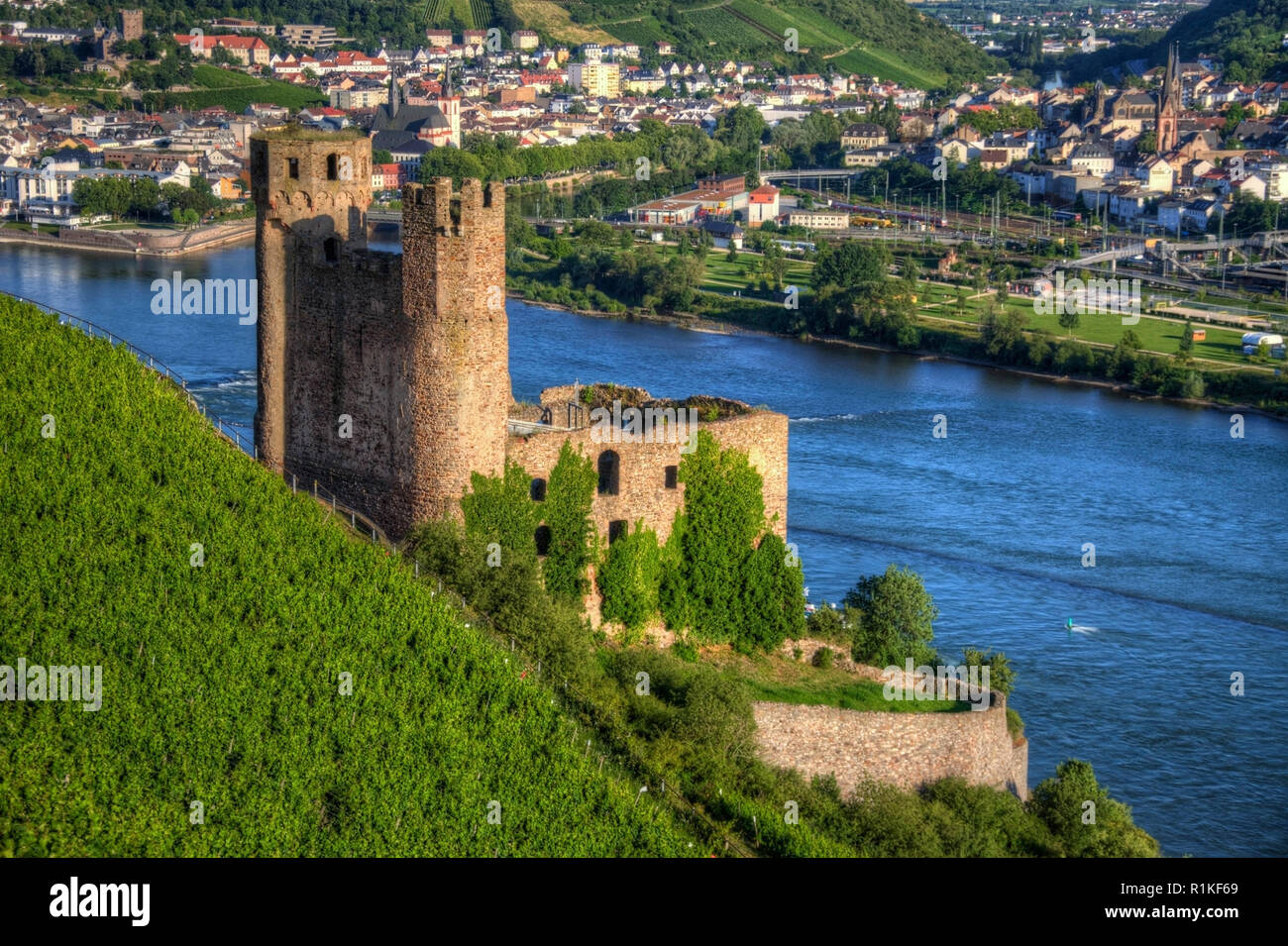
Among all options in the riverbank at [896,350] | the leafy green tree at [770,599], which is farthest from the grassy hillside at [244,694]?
the riverbank at [896,350]

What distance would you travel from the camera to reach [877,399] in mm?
54344

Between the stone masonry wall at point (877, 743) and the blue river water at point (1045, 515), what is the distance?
11.8ft

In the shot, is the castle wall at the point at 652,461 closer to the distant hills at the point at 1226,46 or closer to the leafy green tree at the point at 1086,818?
the leafy green tree at the point at 1086,818

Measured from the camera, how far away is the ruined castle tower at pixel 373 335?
74.6 feet

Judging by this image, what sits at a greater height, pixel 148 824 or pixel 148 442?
pixel 148 442

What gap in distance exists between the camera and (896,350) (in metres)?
62.8

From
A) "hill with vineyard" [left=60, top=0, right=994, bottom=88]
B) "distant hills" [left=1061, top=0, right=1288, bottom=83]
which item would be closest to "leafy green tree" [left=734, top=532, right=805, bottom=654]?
"distant hills" [left=1061, top=0, right=1288, bottom=83]

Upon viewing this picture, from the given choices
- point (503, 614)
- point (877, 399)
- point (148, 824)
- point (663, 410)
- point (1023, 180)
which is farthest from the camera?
point (1023, 180)

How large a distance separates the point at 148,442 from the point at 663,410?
6.32 meters
